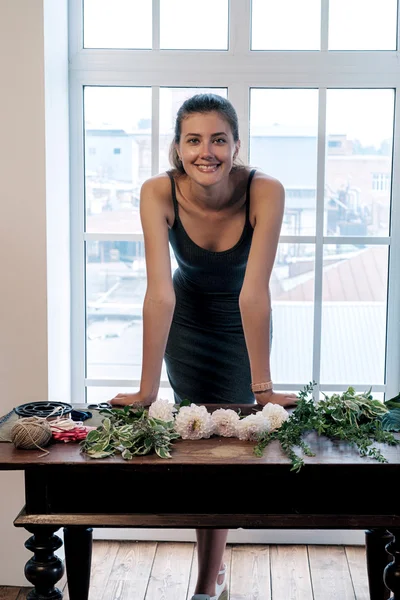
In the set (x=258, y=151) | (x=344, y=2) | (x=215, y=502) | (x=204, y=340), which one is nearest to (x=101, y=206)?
(x=258, y=151)

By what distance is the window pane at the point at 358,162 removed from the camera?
3359 millimetres

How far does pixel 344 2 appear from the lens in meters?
3.31

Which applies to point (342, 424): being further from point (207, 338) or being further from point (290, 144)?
point (290, 144)

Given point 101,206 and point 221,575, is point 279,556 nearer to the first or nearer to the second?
point 221,575

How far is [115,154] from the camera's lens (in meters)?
3.45

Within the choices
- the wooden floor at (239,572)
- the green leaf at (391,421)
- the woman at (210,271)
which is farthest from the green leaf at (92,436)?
the wooden floor at (239,572)

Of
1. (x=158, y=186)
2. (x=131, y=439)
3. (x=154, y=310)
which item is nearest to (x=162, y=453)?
(x=131, y=439)

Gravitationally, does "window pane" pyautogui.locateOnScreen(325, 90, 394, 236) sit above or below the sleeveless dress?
above

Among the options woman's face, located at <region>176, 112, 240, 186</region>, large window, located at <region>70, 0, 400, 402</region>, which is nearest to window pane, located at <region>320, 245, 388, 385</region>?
large window, located at <region>70, 0, 400, 402</region>

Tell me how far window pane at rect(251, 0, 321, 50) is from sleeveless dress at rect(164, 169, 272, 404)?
115 cm

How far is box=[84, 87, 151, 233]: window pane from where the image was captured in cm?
341

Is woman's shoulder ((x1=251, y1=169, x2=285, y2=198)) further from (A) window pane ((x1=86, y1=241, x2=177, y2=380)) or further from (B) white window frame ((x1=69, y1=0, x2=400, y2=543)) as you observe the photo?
(A) window pane ((x1=86, y1=241, x2=177, y2=380))

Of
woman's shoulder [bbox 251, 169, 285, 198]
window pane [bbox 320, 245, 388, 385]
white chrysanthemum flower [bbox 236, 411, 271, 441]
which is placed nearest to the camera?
white chrysanthemum flower [bbox 236, 411, 271, 441]

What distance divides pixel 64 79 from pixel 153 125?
1.30ft
